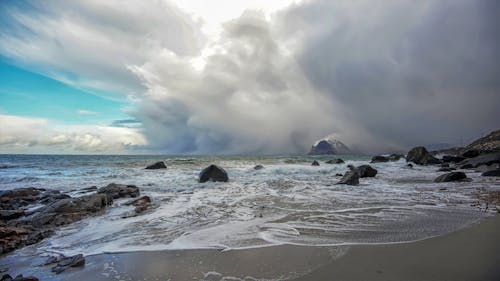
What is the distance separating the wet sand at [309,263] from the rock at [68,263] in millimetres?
113

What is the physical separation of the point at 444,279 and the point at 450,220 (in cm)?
372

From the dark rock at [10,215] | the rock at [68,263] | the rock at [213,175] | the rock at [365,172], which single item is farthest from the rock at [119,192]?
the rock at [365,172]

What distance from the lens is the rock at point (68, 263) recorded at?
393 centimetres

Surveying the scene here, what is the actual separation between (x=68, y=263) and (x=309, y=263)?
388cm

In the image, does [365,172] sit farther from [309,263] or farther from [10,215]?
[10,215]

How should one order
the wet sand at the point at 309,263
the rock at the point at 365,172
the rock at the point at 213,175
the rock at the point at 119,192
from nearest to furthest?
the wet sand at the point at 309,263
the rock at the point at 119,192
the rock at the point at 213,175
the rock at the point at 365,172

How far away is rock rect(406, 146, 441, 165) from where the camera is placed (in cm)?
3462

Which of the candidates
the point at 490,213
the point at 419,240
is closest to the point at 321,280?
the point at 419,240

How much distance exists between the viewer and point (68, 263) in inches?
161

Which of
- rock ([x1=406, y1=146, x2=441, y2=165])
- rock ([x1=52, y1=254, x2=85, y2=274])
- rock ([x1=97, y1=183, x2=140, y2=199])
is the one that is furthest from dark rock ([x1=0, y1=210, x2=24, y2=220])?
rock ([x1=406, y1=146, x2=441, y2=165])

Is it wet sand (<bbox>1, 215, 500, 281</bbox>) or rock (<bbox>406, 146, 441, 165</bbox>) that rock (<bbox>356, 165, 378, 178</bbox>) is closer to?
wet sand (<bbox>1, 215, 500, 281</bbox>)

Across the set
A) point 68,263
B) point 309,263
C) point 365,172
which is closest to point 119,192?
point 68,263

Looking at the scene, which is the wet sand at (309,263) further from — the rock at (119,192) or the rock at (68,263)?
the rock at (119,192)

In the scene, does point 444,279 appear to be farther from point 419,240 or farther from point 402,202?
point 402,202
